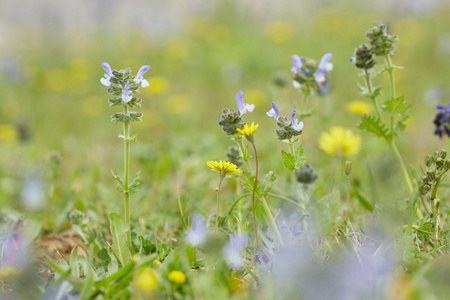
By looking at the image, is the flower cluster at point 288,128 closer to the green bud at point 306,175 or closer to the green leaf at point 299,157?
the green leaf at point 299,157

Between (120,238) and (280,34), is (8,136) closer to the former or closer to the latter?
(120,238)

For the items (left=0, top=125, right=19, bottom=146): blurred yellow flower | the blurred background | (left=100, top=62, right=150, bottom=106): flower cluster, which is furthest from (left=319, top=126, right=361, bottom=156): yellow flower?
(left=0, top=125, right=19, bottom=146): blurred yellow flower

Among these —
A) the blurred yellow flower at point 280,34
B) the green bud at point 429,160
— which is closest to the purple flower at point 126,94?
the green bud at point 429,160

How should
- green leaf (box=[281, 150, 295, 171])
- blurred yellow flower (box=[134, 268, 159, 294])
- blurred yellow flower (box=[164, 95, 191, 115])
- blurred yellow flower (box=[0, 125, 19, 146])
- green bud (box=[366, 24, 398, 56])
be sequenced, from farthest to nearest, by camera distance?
blurred yellow flower (box=[164, 95, 191, 115]) → blurred yellow flower (box=[0, 125, 19, 146]) → green bud (box=[366, 24, 398, 56]) → green leaf (box=[281, 150, 295, 171]) → blurred yellow flower (box=[134, 268, 159, 294])

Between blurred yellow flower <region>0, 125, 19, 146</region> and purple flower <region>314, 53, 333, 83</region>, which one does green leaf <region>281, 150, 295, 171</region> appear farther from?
blurred yellow flower <region>0, 125, 19, 146</region>

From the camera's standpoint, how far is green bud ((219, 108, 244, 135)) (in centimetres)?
159

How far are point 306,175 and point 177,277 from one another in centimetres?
80

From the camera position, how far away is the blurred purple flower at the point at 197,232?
173 centimetres

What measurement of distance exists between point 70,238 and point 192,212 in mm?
557

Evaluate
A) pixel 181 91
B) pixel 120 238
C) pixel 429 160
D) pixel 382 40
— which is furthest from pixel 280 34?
pixel 120 238

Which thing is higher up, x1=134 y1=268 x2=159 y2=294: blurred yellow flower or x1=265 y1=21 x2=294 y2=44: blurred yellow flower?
x1=265 y1=21 x2=294 y2=44: blurred yellow flower

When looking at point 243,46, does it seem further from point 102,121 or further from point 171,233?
point 171,233

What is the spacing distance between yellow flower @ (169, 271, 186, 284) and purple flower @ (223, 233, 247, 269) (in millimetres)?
233

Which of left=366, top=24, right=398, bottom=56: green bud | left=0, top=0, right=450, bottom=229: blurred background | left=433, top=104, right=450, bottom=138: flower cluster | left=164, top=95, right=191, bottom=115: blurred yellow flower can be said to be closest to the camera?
left=366, top=24, right=398, bottom=56: green bud
